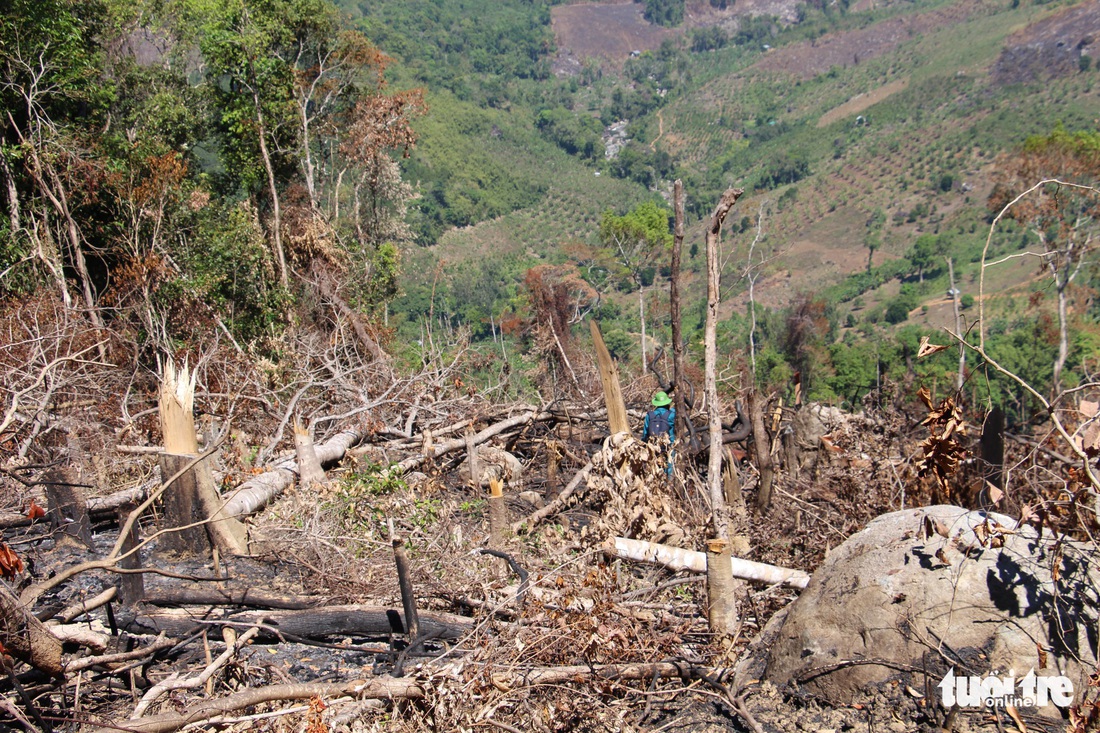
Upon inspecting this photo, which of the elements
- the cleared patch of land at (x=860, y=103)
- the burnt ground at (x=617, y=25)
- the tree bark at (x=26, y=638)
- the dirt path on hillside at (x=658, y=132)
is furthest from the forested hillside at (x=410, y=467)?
the burnt ground at (x=617, y=25)

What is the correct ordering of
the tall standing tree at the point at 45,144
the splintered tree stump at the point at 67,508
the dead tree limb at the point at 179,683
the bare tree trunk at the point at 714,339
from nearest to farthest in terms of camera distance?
the dead tree limb at the point at 179,683
the bare tree trunk at the point at 714,339
the splintered tree stump at the point at 67,508
the tall standing tree at the point at 45,144

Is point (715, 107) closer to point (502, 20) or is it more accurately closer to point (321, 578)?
point (502, 20)

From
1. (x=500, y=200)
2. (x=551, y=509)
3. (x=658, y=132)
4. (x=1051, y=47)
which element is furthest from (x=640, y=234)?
(x=658, y=132)

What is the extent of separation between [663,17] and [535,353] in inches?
6149

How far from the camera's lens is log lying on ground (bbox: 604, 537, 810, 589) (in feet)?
14.7

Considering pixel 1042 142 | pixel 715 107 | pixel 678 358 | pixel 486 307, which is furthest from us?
pixel 715 107

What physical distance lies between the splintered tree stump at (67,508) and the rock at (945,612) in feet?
14.0

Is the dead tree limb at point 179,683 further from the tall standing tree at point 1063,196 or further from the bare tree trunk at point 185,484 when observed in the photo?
the tall standing tree at point 1063,196

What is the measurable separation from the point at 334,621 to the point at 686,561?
1998 mm

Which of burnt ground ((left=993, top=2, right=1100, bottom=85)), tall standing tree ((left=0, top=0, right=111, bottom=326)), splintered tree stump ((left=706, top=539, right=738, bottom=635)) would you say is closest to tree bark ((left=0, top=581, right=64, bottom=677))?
splintered tree stump ((left=706, top=539, right=738, bottom=635))

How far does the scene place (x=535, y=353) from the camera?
1953cm

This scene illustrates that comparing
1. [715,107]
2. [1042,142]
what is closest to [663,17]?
[715,107]

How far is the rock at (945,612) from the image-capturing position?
2.99m

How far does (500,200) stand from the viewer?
72.4 metres
